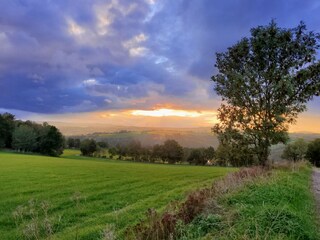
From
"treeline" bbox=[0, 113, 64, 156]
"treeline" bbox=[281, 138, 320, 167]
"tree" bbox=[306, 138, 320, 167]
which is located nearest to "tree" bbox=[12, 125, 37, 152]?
"treeline" bbox=[0, 113, 64, 156]

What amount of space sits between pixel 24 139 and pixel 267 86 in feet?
411

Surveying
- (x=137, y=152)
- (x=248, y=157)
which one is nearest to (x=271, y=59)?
(x=248, y=157)

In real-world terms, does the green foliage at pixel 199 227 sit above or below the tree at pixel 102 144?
below

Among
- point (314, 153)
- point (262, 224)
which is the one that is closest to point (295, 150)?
point (314, 153)

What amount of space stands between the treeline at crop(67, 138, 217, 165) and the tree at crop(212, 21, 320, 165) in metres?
91.2

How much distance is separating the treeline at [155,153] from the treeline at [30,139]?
2188 cm

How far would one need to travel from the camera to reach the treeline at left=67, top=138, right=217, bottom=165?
136 metres

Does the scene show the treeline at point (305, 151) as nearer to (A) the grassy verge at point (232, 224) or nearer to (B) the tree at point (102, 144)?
(A) the grassy verge at point (232, 224)

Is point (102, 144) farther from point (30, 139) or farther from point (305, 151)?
point (305, 151)

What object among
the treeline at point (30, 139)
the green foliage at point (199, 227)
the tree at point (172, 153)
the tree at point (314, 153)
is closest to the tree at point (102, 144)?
the treeline at point (30, 139)

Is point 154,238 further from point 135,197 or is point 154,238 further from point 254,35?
point 254,35

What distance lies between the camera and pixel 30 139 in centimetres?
13838

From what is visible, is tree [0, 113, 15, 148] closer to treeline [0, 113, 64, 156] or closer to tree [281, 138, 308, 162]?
treeline [0, 113, 64, 156]

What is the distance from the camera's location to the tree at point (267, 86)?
3309cm
